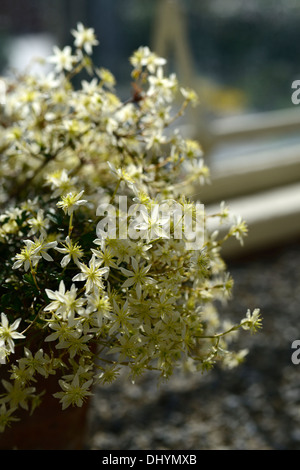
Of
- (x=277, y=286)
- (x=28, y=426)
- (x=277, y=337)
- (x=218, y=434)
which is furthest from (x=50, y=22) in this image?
(x=28, y=426)

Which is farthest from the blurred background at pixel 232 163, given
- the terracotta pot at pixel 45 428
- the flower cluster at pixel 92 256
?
the flower cluster at pixel 92 256

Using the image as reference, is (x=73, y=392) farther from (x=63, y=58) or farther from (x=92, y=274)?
(x=63, y=58)

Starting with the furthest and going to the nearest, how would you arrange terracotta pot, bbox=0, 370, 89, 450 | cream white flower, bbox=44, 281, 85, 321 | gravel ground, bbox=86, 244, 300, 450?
gravel ground, bbox=86, 244, 300, 450
terracotta pot, bbox=0, 370, 89, 450
cream white flower, bbox=44, 281, 85, 321

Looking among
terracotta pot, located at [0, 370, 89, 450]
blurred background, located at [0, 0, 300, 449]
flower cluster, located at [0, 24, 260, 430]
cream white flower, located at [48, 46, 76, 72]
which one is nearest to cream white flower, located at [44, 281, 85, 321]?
flower cluster, located at [0, 24, 260, 430]

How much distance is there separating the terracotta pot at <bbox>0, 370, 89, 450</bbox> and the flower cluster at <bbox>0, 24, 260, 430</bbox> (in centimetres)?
3

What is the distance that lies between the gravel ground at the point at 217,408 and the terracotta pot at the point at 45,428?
39 centimetres

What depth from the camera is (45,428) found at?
930 millimetres

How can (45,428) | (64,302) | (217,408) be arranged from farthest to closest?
(217,408) → (45,428) → (64,302)

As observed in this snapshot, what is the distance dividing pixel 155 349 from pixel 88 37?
0.59m

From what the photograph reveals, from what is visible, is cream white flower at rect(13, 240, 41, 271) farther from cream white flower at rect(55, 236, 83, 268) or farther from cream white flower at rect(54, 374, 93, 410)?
cream white flower at rect(54, 374, 93, 410)

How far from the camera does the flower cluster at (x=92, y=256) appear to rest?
2.23ft

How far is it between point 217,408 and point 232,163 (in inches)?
65.8

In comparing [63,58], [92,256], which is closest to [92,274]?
[92,256]

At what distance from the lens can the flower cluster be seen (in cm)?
68
